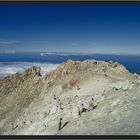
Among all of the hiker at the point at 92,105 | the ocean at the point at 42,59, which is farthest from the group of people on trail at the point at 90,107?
the ocean at the point at 42,59

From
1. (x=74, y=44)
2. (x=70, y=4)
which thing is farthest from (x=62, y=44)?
(x=70, y=4)

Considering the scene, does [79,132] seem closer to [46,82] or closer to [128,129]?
[128,129]

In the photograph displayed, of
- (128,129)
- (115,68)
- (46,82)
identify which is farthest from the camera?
(46,82)

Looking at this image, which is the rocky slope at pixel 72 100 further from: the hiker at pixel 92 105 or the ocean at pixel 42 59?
the ocean at pixel 42 59

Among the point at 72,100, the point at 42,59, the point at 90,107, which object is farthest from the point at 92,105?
the point at 42,59

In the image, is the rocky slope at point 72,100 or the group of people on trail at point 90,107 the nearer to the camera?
the rocky slope at point 72,100

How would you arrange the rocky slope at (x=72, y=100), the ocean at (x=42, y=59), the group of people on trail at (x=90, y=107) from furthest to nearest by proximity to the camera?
the group of people on trail at (x=90, y=107) → the ocean at (x=42, y=59) → the rocky slope at (x=72, y=100)
